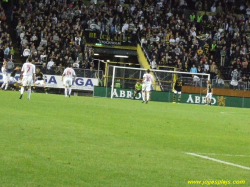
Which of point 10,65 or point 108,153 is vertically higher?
point 10,65

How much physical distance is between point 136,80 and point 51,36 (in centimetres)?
761

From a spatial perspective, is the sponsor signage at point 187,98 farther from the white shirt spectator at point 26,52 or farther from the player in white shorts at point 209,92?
the white shirt spectator at point 26,52

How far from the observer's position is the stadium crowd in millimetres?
42344

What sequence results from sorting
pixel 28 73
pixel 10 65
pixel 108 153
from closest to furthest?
1. pixel 108 153
2. pixel 28 73
3. pixel 10 65

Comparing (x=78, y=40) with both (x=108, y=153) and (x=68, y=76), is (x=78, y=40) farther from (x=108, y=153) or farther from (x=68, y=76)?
(x=108, y=153)

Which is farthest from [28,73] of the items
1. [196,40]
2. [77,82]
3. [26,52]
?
[196,40]

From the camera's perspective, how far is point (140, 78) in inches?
1736

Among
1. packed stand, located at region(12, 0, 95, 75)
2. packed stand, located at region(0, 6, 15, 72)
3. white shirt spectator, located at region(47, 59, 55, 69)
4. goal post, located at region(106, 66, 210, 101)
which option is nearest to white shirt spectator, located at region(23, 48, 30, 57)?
packed stand, located at region(12, 0, 95, 75)

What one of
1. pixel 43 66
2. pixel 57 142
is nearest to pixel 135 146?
pixel 57 142

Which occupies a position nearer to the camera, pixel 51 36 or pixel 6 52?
pixel 6 52

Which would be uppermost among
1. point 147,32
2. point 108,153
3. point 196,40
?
point 147,32

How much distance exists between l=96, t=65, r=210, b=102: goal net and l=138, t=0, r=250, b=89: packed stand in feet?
4.35

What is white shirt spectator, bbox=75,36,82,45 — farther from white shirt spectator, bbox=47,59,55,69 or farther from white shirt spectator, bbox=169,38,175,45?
white shirt spectator, bbox=169,38,175,45

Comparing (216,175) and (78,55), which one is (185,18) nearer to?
(78,55)
